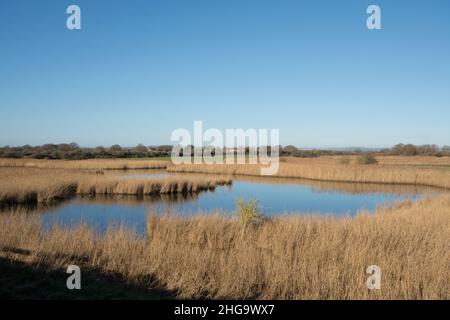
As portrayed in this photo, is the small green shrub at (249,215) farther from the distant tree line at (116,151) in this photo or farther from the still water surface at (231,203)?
the distant tree line at (116,151)

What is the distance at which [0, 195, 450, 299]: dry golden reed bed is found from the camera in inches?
217

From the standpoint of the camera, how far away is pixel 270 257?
680 centimetres

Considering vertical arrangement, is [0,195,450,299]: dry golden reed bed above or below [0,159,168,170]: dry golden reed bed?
below

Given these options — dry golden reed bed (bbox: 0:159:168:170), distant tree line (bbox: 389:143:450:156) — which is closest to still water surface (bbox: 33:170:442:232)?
dry golden reed bed (bbox: 0:159:168:170)

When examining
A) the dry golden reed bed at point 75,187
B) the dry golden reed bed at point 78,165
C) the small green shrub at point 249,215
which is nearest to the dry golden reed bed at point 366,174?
the dry golden reed bed at point 75,187

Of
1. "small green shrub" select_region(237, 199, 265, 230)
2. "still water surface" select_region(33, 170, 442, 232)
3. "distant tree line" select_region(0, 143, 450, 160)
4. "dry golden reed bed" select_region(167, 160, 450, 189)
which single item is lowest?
"still water surface" select_region(33, 170, 442, 232)

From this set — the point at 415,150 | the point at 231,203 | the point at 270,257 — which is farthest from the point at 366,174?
the point at 415,150

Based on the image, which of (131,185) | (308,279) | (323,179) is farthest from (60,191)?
(323,179)

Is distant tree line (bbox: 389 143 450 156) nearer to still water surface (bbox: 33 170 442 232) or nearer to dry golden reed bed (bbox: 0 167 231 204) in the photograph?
still water surface (bbox: 33 170 442 232)

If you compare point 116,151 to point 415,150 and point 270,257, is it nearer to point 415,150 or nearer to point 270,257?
point 415,150

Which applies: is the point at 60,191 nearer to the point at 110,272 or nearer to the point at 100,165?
the point at 110,272

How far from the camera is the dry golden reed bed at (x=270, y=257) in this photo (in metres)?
5.51

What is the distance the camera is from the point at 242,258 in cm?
650
